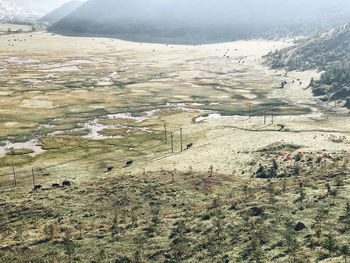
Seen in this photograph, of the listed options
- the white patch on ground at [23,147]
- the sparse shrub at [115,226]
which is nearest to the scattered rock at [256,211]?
the sparse shrub at [115,226]

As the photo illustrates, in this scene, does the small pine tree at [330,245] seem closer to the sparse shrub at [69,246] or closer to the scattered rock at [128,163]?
the sparse shrub at [69,246]

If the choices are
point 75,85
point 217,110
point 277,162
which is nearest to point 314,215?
point 277,162

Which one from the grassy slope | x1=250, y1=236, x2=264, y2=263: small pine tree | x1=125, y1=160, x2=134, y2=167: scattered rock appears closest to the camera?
x1=250, y1=236, x2=264, y2=263: small pine tree

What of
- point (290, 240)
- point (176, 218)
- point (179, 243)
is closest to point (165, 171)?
point (176, 218)

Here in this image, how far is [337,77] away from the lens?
157625 mm

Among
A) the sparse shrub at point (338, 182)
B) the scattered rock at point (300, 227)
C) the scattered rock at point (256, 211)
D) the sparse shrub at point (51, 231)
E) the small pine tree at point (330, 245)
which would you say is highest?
the sparse shrub at point (338, 182)

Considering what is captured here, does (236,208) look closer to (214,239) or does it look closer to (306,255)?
(214,239)

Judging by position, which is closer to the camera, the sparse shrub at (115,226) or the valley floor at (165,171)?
the valley floor at (165,171)

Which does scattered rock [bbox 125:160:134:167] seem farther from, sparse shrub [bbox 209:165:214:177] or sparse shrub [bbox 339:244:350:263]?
sparse shrub [bbox 339:244:350:263]

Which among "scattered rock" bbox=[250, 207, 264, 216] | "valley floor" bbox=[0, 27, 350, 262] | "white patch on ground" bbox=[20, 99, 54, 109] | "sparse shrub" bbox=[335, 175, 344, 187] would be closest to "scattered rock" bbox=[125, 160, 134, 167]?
"valley floor" bbox=[0, 27, 350, 262]

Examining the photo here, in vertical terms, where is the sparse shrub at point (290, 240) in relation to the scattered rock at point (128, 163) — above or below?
above

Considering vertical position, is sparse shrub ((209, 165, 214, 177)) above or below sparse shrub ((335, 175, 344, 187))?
below

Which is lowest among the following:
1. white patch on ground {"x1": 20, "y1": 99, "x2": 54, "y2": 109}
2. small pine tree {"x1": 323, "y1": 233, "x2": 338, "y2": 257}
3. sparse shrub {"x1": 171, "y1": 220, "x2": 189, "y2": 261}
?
sparse shrub {"x1": 171, "y1": 220, "x2": 189, "y2": 261}

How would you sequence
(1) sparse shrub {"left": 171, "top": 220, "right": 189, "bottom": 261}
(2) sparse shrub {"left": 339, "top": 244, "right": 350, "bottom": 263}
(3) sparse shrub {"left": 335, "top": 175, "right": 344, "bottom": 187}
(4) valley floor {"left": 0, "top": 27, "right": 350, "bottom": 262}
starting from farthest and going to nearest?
(3) sparse shrub {"left": 335, "top": 175, "right": 344, "bottom": 187} → (4) valley floor {"left": 0, "top": 27, "right": 350, "bottom": 262} → (1) sparse shrub {"left": 171, "top": 220, "right": 189, "bottom": 261} → (2) sparse shrub {"left": 339, "top": 244, "right": 350, "bottom": 263}
